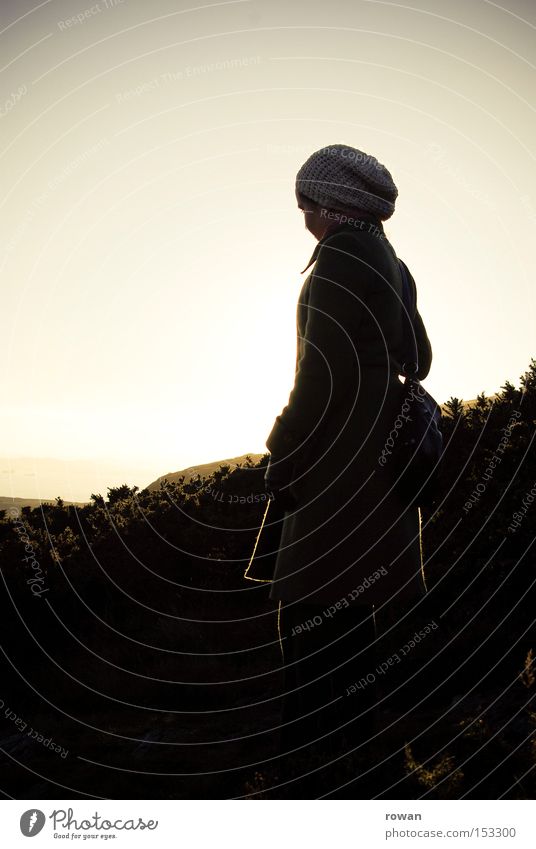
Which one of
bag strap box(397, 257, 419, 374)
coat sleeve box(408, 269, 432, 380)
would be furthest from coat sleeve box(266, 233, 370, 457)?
coat sleeve box(408, 269, 432, 380)

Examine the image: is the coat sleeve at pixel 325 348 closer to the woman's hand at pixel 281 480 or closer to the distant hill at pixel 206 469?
the woman's hand at pixel 281 480

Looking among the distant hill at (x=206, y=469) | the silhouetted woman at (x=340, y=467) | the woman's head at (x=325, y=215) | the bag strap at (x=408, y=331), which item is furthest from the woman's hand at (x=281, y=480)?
the distant hill at (x=206, y=469)

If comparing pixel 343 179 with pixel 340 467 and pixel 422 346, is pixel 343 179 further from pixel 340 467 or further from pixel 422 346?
pixel 340 467

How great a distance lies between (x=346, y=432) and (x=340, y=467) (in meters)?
0.16

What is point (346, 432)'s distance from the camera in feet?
12.8

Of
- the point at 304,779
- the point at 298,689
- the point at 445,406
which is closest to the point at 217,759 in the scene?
the point at 304,779

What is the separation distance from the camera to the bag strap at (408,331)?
4.06 metres

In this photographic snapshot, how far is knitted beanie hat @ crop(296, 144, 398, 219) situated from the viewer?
3941mm

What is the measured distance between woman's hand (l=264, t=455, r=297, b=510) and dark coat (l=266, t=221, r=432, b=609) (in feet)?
0.10

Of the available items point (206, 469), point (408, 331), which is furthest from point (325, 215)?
point (206, 469)

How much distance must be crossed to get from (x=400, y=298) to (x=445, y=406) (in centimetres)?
566

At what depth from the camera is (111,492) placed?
493 inches

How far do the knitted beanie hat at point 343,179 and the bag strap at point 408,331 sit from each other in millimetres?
376

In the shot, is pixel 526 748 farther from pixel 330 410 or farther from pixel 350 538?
pixel 330 410
